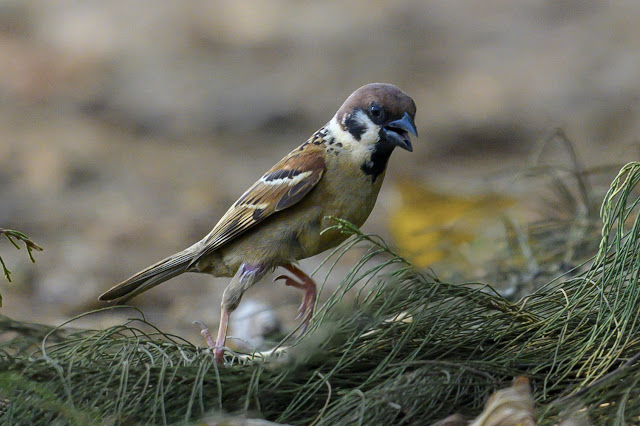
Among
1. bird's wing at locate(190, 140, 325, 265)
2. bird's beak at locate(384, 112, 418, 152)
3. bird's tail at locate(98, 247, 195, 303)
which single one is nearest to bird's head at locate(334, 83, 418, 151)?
bird's beak at locate(384, 112, 418, 152)

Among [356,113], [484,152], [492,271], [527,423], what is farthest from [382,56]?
[527,423]

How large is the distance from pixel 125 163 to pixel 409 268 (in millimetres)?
5658

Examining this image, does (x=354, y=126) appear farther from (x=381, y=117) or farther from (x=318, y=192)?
(x=318, y=192)

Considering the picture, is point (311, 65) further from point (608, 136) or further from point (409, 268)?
point (409, 268)

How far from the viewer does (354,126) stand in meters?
3.66

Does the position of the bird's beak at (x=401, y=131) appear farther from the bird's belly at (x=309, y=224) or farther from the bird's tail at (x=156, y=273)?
the bird's tail at (x=156, y=273)

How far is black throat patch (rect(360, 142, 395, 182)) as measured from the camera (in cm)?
359

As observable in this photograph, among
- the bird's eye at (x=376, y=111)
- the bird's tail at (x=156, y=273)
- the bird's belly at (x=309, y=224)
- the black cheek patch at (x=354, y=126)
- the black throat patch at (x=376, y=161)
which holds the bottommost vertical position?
the bird's tail at (x=156, y=273)

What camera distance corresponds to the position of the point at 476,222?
6.09 metres

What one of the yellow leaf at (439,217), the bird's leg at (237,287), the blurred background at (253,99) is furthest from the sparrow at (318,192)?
the blurred background at (253,99)

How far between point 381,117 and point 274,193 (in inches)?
21.6

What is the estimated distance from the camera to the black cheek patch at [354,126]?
11.9ft

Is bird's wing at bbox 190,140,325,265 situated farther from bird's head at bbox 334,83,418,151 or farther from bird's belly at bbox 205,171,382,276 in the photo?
bird's head at bbox 334,83,418,151

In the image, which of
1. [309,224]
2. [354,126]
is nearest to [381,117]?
[354,126]
